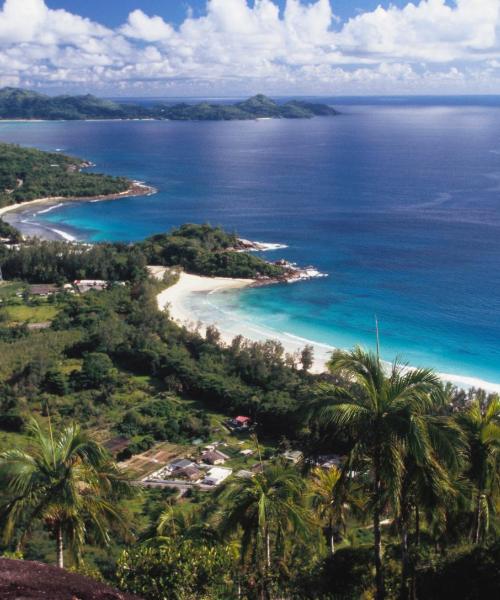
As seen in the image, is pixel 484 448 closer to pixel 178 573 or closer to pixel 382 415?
pixel 382 415

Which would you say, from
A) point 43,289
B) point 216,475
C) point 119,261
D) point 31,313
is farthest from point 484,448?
point 119,261

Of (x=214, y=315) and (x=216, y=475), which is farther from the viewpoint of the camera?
(x=214, y=315)

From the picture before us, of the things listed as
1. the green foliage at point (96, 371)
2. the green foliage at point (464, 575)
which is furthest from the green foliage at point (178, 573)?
the green foliage at point (96, 371)

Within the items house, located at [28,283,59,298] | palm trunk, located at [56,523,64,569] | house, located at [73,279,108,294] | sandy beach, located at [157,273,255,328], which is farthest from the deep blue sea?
palm trunk, located at [56,523,64,569]

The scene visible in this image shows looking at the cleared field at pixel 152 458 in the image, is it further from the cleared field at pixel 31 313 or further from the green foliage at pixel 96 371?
the cleared field at pixel 31 313

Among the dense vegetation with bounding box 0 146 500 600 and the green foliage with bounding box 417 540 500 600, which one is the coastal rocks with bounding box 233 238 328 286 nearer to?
the dense vegetation with bounding box 0 146 500 600

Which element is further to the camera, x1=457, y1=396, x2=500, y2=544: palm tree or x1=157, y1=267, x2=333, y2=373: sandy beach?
x1=157, y1=267, x2=333, y2=373: sandy beach
